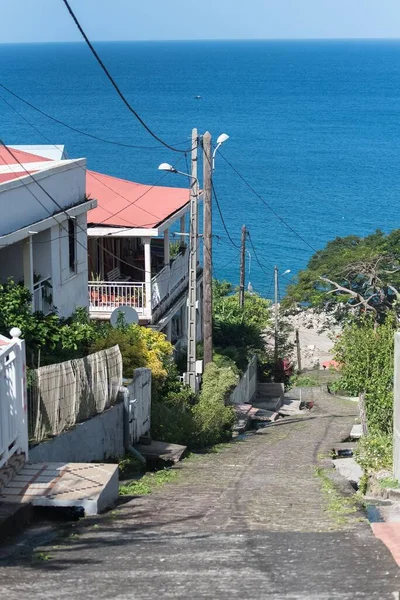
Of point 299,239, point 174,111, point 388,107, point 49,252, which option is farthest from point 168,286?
point 388,107

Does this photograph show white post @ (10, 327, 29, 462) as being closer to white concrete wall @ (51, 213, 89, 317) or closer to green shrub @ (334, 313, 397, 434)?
green shrub @ (334, 313, 397, 434)

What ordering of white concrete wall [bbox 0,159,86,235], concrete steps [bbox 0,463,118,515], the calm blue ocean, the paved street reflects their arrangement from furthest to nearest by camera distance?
the calm blue ocean, white concrete wall [bbox 0,159,86,235], concrete steps [bbox 0,463,118,515], the paved street

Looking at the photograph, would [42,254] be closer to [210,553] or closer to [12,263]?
[12,263]

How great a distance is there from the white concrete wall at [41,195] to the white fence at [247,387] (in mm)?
8022

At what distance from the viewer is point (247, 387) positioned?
31.9m

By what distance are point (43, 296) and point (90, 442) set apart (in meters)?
7.16

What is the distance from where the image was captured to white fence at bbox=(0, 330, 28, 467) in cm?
1087

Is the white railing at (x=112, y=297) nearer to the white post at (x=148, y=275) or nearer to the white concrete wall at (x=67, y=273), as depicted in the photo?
the white post at (x=148, y=275)

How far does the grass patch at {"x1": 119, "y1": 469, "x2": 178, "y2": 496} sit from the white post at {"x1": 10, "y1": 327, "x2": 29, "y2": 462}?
4.38 ft

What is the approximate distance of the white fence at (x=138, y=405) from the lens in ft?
53.9

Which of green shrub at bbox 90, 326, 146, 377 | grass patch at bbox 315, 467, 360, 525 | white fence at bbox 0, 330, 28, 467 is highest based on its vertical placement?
green shrub at bbox 90, 326, 146, 377

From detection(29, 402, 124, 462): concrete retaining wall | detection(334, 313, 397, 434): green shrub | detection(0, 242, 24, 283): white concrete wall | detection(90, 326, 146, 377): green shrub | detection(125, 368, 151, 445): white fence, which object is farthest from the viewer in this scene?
detection(0, 242, 24, 283): white concrete wall

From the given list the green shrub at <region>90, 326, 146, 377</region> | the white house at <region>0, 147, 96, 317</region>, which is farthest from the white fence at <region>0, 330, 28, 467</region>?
the green shrub at <region>90, 326, 146, 377</region>

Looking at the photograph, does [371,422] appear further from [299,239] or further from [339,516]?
[299,239]
